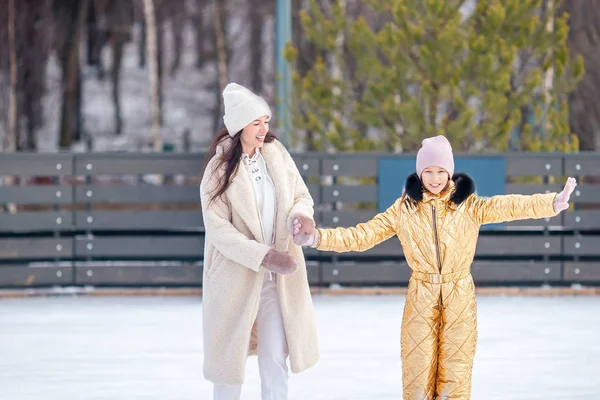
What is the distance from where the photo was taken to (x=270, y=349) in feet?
17.8

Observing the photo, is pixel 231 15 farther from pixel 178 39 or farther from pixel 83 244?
pixel 83 244

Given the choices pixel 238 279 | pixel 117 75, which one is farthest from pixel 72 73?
pixel 238 279

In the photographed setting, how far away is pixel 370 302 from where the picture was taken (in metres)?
10.5

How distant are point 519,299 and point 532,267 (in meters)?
0.40

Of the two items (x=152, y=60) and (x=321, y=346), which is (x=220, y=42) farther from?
(x=321, y=346)

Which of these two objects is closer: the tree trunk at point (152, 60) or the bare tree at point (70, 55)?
the tree trunk at point (152, 60)

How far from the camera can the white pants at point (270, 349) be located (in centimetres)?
545

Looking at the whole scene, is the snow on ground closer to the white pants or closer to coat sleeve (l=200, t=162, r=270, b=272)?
the white pants

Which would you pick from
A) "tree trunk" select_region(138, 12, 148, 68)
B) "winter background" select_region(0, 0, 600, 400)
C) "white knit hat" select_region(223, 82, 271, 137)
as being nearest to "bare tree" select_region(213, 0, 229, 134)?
"tree trunk" select_region(138, 12, 148, 68)

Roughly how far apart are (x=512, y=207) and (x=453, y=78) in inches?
290

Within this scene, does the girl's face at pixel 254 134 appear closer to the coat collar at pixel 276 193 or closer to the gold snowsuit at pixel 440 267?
the coat collar at pixel 276 193

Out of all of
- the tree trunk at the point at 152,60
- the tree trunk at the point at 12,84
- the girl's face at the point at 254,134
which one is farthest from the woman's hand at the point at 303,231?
the tree trunk at the point at 12,84

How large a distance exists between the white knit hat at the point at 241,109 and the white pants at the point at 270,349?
66cm

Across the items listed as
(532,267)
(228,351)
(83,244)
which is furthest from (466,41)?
(228,351)
